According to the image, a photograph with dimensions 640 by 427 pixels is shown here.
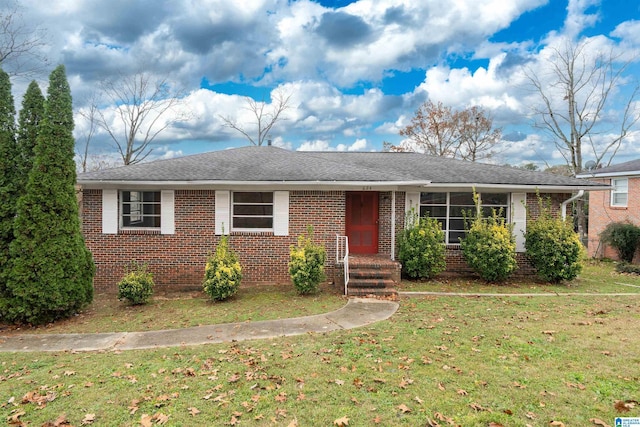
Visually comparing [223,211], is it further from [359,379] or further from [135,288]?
[359,379]

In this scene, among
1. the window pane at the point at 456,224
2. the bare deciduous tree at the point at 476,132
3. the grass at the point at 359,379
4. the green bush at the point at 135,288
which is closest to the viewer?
the grass at the point at 359,379

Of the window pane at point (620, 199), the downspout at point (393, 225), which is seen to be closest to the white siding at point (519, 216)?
the downspout at point (393, 225)

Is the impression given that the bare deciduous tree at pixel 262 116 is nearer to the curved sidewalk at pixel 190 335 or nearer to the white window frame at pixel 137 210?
the white window frame at pixel 137 210

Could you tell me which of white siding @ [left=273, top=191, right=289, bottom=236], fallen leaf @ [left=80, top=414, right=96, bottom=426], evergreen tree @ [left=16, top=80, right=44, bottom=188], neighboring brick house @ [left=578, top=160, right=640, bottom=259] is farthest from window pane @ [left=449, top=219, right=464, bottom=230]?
evergreen tree @ [left=16, top=80, right=44, bottom=188]

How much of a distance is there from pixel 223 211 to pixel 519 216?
9.08m

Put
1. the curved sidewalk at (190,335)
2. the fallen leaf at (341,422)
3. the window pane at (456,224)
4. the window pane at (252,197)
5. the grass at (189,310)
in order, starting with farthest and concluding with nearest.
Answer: the window pane at (456,224) < the window pane at (252,197) < the grass at (189,310) < the curved sidewalk at (190,335) < the fallen leaf at (341,422)

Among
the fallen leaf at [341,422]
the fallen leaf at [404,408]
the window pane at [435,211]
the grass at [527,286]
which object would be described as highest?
the window pane at [435,211]

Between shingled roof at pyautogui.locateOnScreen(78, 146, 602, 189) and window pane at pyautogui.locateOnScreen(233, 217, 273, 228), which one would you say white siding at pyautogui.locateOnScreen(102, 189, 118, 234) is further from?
window pane at pyautogui.locateOnScreen(233, 217, 273, 228)

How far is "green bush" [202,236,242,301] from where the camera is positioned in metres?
8.43

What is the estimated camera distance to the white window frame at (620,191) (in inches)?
670

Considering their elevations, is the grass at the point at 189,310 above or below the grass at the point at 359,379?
below

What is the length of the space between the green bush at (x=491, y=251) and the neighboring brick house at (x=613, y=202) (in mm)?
9626

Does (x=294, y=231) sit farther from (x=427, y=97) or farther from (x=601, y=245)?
(x=427, y=97)

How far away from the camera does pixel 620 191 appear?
17281 millimetres
